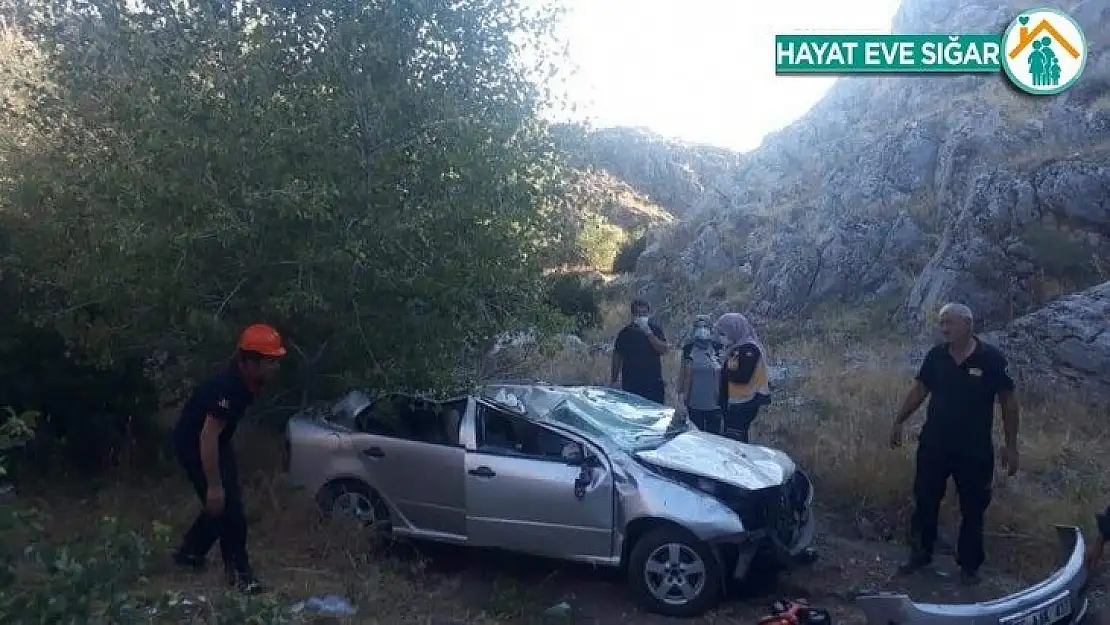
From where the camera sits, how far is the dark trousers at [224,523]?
19.0 ft

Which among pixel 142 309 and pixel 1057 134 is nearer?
pixel 142 309

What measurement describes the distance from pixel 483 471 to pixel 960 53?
1263cm

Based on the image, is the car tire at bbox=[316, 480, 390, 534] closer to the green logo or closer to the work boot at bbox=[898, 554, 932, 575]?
the work boot at bbox=[898, 554, 932, 575]

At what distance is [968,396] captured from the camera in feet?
21.0

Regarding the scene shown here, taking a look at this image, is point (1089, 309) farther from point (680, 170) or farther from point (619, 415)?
point (680, 170)

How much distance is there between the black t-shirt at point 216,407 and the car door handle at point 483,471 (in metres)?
1.72

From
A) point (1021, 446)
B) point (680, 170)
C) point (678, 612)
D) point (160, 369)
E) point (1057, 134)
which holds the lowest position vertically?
point (678, 612)

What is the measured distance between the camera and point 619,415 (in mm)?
7453

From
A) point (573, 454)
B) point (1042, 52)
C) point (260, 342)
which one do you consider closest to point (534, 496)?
point (573, 454)

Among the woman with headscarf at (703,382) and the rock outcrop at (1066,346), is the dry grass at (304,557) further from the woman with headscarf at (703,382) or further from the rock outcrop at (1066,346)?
the rock outcrop at (1066,346)

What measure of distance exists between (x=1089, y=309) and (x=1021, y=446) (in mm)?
3326

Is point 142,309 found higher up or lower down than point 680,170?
lower down

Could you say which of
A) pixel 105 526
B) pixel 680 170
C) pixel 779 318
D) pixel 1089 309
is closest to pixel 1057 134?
pixel 779 318

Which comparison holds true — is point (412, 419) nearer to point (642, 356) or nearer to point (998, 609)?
point (642, 356)
